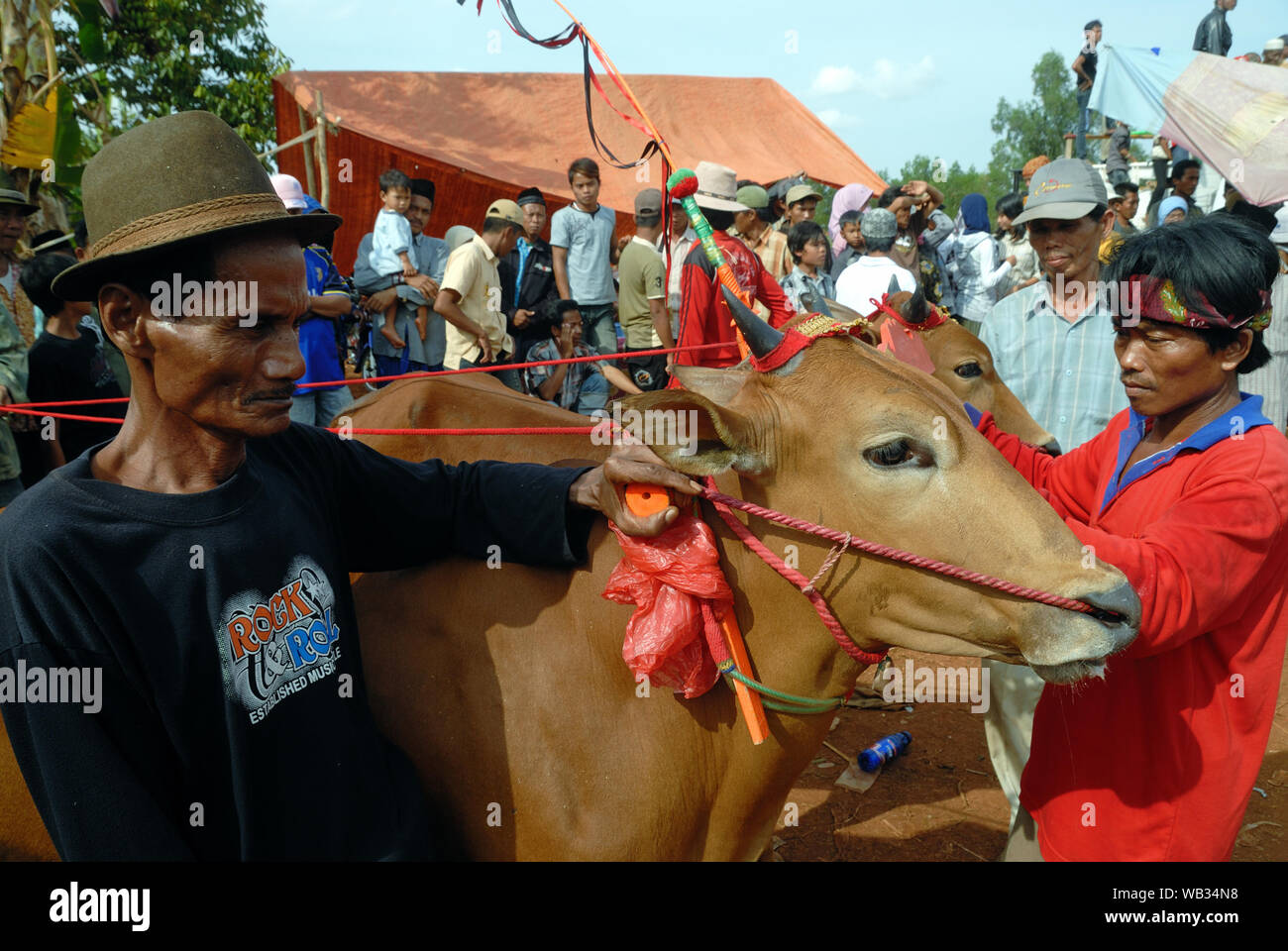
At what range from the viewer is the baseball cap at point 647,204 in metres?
9.05

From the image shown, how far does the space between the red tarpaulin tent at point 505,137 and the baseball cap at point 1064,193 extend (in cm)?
836

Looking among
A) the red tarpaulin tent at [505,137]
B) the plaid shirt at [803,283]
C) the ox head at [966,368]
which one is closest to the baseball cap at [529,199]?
the plaid shirt at [803,283]

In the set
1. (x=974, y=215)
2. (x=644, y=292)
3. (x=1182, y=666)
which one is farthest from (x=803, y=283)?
(x=1182, y=666)

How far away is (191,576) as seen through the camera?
73.0 inches

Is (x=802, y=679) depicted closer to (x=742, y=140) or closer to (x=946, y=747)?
(x=946, y=747)

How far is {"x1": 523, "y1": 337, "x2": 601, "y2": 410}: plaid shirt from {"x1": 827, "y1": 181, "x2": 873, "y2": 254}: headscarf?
4.04 m

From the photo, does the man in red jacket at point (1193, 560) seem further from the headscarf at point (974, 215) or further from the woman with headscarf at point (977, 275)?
the headscarf at point (974, 215)

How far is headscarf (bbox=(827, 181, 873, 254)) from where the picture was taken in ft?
35.6

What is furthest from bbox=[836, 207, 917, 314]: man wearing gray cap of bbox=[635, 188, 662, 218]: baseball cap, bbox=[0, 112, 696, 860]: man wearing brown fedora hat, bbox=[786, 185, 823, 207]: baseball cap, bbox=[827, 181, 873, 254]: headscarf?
bbox=[0, 112, 696, 860]: man wearing brown fedora hat

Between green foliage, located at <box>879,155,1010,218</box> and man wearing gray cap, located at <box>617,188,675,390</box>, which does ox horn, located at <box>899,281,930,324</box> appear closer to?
man wearing gray cap, located at <box>617,188,675,390</box>

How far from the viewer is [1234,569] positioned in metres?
2.30

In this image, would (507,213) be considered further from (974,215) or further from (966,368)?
(974,215)

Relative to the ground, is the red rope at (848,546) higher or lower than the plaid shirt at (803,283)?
lower

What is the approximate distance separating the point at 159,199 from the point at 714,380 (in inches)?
55.7
